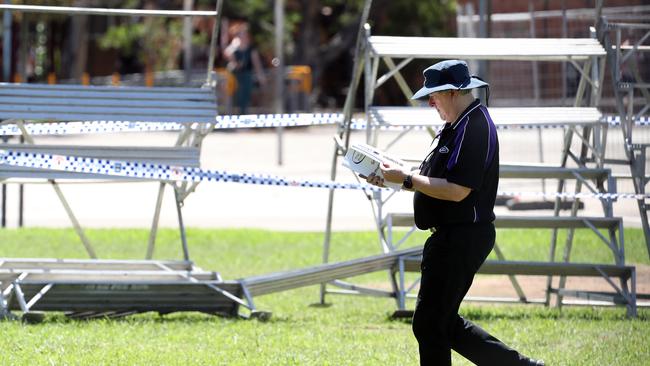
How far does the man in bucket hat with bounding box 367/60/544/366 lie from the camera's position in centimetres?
544

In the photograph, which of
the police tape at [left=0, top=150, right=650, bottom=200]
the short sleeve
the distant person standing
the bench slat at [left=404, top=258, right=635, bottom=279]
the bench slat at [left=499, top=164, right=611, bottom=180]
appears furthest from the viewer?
the distant person standing

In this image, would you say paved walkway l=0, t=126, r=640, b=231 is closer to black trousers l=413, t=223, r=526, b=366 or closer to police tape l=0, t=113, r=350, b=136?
police tape l=0, t=113, r=350, b=136

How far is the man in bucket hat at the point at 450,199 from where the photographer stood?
5438 millimetres

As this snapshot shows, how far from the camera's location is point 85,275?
27.9 feet

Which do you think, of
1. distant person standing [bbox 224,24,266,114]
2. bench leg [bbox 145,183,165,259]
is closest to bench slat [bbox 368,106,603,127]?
bench leg [bbox 145,183,165,259]

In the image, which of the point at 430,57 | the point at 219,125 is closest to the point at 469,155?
the point at 430,57

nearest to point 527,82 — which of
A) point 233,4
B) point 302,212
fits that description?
point 302,212

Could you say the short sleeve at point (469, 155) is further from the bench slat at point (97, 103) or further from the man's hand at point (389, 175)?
the bench slat at point (97, 103)

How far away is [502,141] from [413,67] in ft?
32.6

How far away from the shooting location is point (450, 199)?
17.8 feet

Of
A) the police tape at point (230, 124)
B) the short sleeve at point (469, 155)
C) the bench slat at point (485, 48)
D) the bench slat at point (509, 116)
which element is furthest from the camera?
the police tape at point (230, 124)

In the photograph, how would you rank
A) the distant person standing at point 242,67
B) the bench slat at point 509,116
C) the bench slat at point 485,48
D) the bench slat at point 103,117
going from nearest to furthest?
the bench slat at point 103,117 < the bench slat at point 509,116 < the bench slat at point 485,48 < the distant person standing at point 242,67

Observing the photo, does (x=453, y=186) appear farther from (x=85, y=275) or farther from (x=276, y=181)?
(x=85, y=275)

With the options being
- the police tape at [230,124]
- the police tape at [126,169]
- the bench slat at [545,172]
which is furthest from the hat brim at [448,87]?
the police tape at [230,124]
